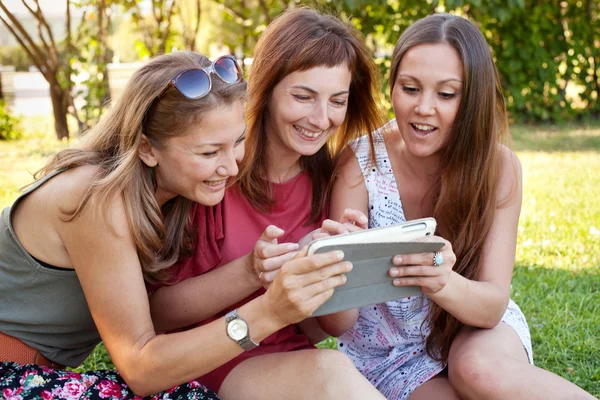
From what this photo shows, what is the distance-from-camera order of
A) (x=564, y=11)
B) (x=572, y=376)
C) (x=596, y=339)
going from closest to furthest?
(x=572, y=376), (x=596, y=339), (x=564, y=11)

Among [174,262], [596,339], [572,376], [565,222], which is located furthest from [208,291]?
[565,222]

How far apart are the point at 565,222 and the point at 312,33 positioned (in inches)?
139

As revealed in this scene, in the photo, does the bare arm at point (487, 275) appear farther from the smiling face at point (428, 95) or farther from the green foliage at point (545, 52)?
the green foliage at point (545, 52)

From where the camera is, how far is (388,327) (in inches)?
114

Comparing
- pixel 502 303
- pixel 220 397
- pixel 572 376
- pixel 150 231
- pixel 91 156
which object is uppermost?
pixel 91 156

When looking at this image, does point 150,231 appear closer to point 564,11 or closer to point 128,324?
point 128,324

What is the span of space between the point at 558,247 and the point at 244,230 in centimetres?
300

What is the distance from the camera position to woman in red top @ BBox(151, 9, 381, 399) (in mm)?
2342

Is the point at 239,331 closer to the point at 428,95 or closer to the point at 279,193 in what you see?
the point at 279,193

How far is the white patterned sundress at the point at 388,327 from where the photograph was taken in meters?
2.79

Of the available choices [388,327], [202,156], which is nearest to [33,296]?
[202,156]

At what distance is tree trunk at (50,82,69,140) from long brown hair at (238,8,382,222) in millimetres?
7280

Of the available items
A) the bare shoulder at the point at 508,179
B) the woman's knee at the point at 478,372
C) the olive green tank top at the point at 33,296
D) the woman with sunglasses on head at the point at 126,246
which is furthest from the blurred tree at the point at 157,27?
the woman's knee at the point at 478,372

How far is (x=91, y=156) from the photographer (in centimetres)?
228
